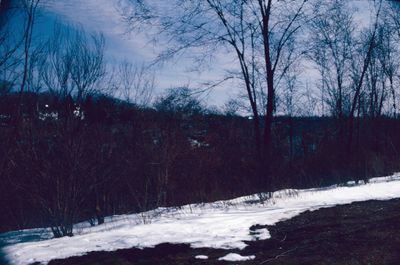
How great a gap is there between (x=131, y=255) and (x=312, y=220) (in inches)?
95.1

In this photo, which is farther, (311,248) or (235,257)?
(311,248)

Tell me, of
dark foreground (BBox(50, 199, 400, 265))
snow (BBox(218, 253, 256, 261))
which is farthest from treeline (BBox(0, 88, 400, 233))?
snow (BBox(218, 253, 256, 261))

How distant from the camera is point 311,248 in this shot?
3.68m

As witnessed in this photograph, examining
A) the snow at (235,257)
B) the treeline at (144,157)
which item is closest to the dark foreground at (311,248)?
the snow at (235,257)

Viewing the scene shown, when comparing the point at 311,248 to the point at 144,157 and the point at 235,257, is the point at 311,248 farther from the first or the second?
the point at 144,157

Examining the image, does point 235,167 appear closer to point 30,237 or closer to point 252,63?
point 252,63

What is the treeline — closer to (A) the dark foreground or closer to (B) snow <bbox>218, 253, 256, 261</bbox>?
(A) the dark foreground

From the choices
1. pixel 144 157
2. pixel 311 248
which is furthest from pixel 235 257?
pixel 144 157

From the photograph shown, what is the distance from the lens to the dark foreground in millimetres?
3408

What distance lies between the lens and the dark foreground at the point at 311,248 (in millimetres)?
3408

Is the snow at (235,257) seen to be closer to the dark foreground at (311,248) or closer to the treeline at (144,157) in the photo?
the dark foreground at (311,248)

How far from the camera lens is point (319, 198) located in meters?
6.78

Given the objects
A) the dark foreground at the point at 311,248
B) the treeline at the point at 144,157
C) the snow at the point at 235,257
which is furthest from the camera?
the treeline at the point at 144,157

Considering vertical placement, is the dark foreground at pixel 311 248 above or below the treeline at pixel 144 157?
below
